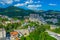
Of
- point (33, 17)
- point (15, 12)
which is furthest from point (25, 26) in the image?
point (15, 12)

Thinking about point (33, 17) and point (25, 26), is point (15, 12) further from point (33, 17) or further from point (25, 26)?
point (25, 26)

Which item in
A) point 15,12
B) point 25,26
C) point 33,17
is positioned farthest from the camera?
point 15,12

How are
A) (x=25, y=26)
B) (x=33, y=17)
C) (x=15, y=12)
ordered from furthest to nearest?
(x=15, y=12) < (x=33, y=17) < (x=25, y=26)

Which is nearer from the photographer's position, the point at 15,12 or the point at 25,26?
the point at 25,26

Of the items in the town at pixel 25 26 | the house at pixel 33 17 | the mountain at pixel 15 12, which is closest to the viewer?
the town at pixel 25 26

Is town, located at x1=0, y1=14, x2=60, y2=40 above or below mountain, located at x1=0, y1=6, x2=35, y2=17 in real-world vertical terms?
below

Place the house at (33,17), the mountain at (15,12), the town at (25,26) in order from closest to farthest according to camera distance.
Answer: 1. the town at (25,26)
2. the house at (33,17)
3. the mountain at (15,12)

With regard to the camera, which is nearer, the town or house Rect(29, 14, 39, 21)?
the town

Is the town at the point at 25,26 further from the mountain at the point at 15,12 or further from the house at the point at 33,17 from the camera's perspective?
the mountain at the point at 15,12

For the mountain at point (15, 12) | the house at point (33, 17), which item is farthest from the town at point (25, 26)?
the mountain at point (15, 12)

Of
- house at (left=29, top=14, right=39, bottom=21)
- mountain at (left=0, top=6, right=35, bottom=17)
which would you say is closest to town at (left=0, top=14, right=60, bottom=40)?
house at (left=29, top=14, right=39, bottom=21)

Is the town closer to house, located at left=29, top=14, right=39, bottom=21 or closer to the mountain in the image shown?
house, located at left=29, top=14, right=39, bottom=21
